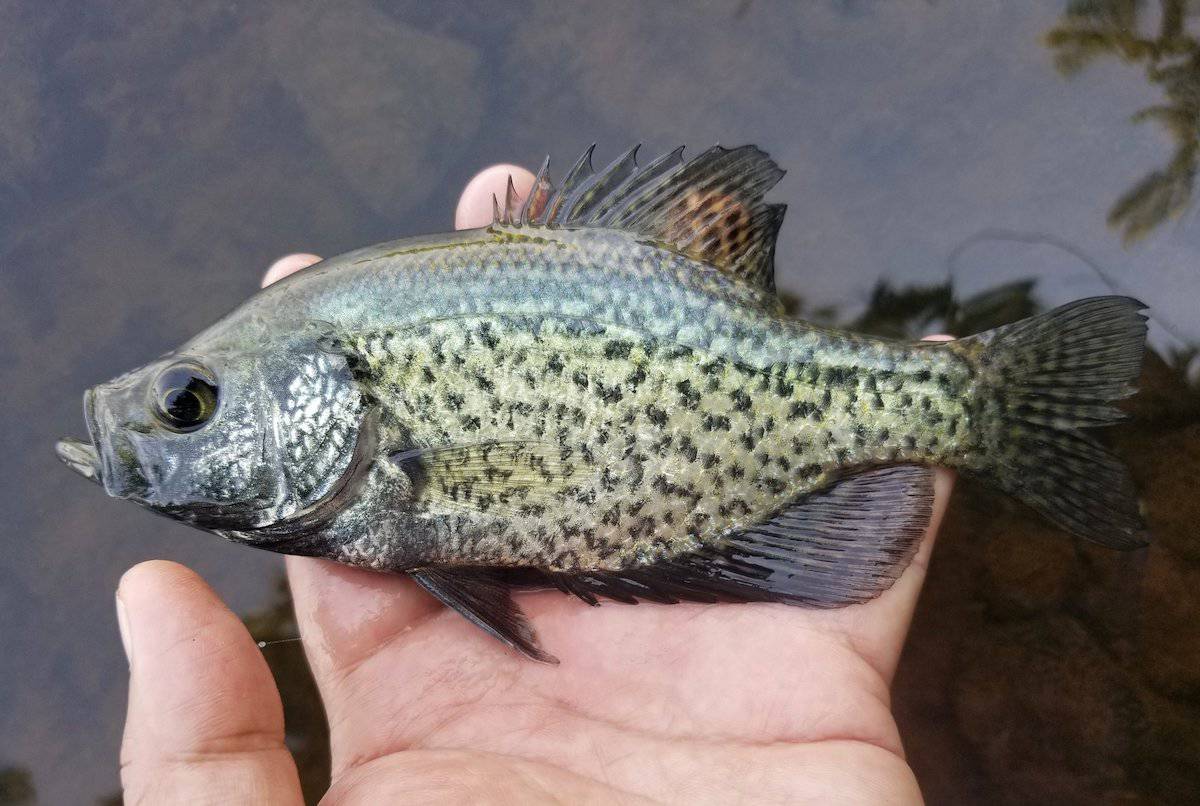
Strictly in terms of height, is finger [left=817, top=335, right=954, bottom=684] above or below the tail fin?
below

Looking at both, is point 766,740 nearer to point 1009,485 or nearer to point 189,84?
point 1009,485

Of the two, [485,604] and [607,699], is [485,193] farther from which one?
[607,699]

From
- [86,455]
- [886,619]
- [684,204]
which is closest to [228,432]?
[86,455]

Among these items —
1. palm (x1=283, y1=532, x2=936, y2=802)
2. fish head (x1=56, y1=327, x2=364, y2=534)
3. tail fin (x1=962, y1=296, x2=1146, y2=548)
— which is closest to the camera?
palm (x1=283, y1=532, x2=936, y2=802)

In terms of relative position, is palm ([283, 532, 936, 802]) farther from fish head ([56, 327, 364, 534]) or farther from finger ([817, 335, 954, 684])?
fish head ([56, 327, 364, 534])

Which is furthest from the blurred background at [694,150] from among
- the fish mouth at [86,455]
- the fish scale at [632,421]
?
the fish mouth at [86,455]

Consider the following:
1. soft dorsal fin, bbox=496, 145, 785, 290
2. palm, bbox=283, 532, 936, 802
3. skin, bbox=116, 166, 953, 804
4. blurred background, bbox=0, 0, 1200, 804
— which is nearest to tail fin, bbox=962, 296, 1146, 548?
skin, bbox=116, 166, 953, 804

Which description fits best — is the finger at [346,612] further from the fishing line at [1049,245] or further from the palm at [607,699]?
the fishing line at [1049,245]
